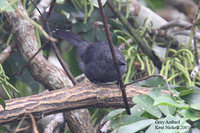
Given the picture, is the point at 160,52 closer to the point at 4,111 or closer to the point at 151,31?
the point at 151,31

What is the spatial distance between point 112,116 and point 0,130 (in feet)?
3.06

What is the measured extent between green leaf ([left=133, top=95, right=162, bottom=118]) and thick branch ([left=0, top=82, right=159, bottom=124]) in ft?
1.21

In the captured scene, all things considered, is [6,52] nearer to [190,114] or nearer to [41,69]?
[41,69]

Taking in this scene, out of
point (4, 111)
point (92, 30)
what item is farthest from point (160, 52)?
point (4, 111)

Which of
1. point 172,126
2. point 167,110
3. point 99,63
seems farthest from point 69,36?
point 172,126

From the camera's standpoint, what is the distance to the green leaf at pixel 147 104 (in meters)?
1.23

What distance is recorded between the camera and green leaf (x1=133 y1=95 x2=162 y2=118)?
1.23 meters

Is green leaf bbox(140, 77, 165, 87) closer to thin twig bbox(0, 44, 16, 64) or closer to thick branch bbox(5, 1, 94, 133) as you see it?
thick branch bbox(5, 1, 94, 133)

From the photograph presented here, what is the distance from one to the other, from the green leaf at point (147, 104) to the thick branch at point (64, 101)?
1.21 feet

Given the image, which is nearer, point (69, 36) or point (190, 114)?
point (190, 114)

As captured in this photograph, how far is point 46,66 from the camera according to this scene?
75.9 inches

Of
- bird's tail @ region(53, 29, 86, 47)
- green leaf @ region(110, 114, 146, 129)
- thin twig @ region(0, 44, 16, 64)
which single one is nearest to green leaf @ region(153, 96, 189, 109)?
green leaf @ region(110, 114, 146, 129)

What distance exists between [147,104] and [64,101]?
16.8 inches

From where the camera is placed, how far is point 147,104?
1.26 m
